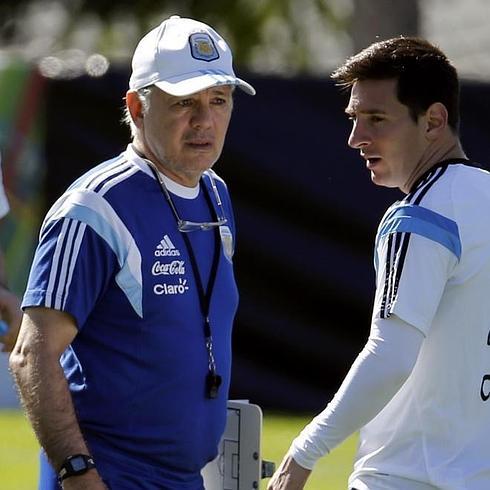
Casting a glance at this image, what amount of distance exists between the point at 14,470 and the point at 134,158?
14.1 feet

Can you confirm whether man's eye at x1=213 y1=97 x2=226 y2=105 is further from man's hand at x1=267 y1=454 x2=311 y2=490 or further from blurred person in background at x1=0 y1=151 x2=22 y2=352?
blurred person in background at x1=0 y1=151 x2=22 y2=352

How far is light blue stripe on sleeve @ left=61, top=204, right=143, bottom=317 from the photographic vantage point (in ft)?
12.6

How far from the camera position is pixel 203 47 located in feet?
→ 13.6

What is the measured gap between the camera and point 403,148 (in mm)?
4031

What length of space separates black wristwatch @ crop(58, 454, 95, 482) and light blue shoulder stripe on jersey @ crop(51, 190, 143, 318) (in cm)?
41

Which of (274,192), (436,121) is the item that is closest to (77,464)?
(436,121)

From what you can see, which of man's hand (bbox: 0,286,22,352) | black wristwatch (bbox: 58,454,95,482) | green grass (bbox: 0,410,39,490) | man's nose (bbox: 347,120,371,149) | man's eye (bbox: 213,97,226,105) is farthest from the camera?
green grass (bbox: 0,410,39,490)

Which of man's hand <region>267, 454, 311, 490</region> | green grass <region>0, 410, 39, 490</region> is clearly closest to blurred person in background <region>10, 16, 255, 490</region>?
man's hand <region>267, 454, 311, 490</region>

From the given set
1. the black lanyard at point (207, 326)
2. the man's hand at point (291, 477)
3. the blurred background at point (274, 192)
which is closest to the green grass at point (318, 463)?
the blurred background at point (274, 192)

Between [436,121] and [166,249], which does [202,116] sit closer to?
[166,249]

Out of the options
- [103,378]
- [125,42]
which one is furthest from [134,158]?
[125,42]

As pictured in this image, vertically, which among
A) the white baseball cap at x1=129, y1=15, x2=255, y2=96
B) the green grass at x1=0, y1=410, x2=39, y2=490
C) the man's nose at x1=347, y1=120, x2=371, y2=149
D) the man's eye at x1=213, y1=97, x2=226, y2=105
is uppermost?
the white baseball cap at x1=129, y1=15, x2=255, y2=96

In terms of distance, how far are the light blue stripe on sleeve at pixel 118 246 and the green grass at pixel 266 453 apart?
3399mm

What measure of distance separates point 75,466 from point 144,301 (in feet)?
1.54
